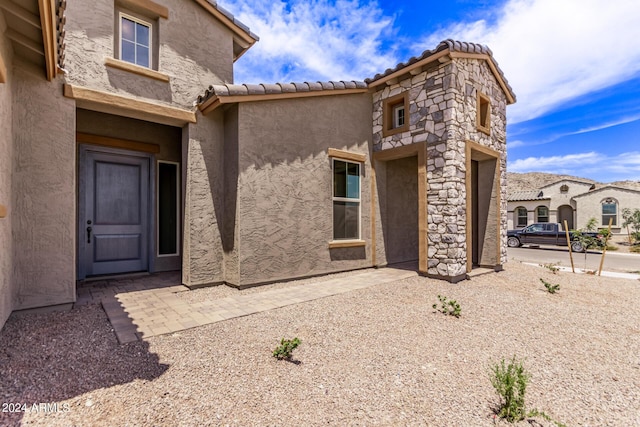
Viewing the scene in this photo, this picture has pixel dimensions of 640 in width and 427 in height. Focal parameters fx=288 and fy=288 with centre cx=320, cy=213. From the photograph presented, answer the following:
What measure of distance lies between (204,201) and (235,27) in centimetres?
409

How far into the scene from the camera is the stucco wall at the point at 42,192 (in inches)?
157

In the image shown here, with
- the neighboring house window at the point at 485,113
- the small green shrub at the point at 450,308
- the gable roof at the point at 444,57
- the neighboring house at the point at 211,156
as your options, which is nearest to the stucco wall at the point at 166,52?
the neighboring house at the point at 211,156

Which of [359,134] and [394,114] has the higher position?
[394,114]

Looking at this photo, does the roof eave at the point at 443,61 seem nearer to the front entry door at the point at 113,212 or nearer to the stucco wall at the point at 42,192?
the front entry door at the point at 113,212

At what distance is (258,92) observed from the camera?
18.1 feet

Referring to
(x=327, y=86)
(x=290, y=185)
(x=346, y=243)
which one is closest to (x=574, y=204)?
(x=346, y=243)

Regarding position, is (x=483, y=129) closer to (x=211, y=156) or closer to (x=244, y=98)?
(x=244, y=98)

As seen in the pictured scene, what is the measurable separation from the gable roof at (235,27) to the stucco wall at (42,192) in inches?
133

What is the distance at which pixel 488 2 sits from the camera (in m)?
6.36

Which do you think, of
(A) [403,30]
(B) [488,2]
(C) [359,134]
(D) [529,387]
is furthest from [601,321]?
(A) [403,30]

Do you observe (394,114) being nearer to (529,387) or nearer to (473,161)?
(473,161)

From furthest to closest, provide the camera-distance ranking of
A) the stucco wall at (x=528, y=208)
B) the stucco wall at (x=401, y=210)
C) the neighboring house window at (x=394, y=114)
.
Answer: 1. the stucco wall at (x=528, y=208)
2. the stucco wall at (x=401, y=210)
3. the neighboring house window at (x=394, y=114)

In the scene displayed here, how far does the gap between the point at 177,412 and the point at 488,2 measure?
349 inches

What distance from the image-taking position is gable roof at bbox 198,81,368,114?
5223 mm
